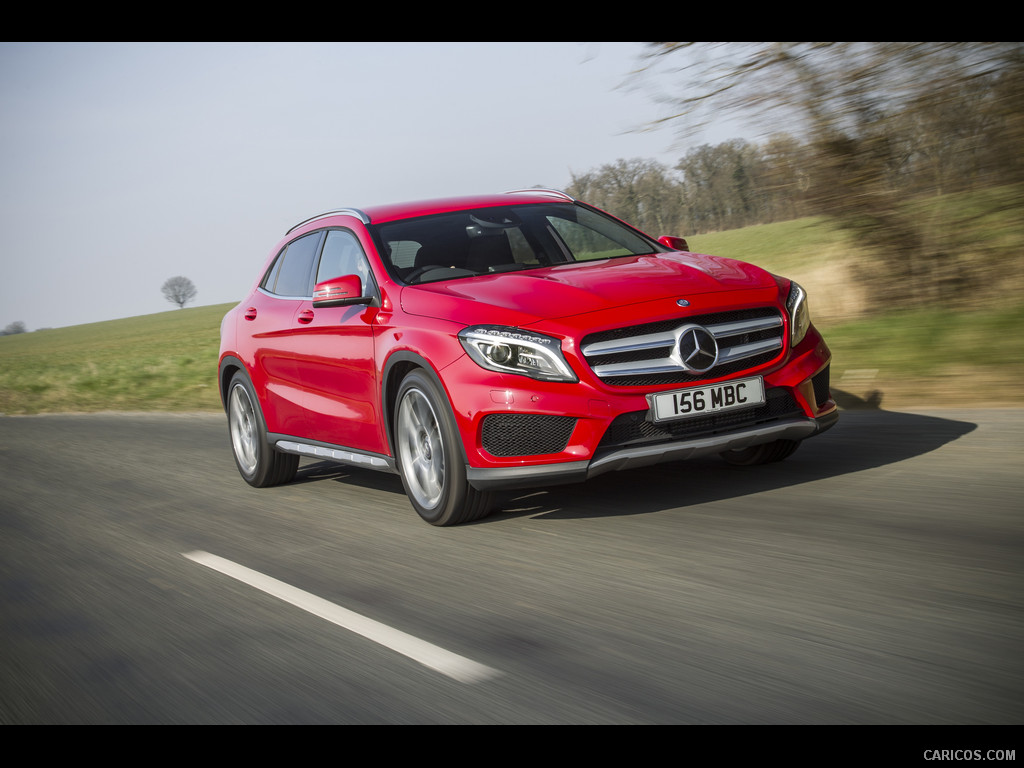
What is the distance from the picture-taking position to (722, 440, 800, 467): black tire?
6.45 metres

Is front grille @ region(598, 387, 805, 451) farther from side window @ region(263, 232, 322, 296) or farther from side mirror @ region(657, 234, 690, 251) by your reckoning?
side window @ region(263, 232, 322, 296)

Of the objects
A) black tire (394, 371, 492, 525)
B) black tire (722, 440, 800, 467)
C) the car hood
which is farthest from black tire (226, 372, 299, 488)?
black tire (722, 440, 800, 467)

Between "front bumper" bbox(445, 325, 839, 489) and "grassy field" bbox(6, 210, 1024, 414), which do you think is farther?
"grassy field" bbox(6, 210, 1024, 414)

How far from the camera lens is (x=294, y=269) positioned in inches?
307

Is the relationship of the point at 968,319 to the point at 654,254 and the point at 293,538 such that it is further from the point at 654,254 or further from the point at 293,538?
the point at 293,538

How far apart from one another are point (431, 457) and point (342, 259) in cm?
171

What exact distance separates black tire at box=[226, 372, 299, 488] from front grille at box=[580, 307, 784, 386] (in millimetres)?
3559

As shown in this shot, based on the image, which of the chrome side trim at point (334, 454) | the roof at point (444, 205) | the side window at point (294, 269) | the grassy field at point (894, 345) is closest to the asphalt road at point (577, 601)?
the chrome side trim at point (334, 454)

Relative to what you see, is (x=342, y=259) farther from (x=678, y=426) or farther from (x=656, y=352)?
(x=678, y=426)

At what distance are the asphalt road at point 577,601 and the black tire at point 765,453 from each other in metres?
0.08

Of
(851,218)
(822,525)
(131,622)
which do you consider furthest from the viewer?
(851,218)

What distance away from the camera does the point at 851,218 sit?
11023 millimetres
